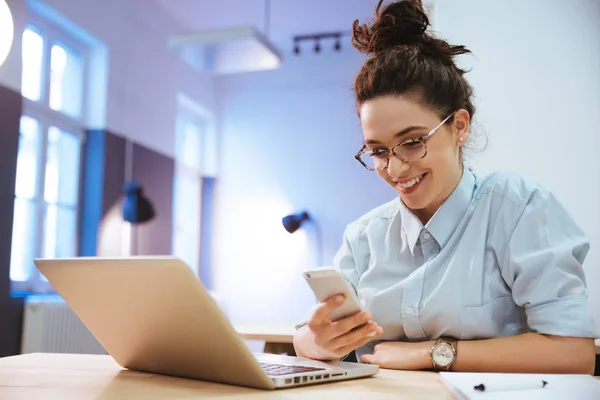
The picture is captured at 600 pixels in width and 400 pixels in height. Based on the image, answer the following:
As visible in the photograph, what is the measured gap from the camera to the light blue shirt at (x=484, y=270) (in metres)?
1.22

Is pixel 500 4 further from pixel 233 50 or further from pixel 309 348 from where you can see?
pixel 233 50

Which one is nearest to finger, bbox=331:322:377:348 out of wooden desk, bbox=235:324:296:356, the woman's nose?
the woman's nose

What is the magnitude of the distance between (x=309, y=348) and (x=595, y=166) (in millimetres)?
1469

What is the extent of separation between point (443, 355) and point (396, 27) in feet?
2.50

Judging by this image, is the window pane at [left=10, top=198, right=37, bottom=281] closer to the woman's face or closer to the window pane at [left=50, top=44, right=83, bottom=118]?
the window pane at [left=50, top=44, right=83, bottom=118]

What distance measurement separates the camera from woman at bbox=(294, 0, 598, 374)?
1.20 metres

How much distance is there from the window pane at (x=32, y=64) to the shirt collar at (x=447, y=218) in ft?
11.5

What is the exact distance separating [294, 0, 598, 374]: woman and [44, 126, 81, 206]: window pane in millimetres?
3567

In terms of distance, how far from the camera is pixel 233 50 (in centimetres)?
425

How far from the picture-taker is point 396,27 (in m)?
1.43

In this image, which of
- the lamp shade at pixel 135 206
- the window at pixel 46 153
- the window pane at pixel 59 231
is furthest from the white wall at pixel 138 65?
the window pane at pixel 59 231

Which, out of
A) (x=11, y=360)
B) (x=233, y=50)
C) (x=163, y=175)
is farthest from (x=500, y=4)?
(x=163, y=175)

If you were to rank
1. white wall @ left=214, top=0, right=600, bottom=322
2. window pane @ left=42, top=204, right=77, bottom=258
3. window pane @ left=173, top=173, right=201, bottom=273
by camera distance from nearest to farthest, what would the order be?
window pane @ left=42, top=204, right=77, bottom=258, white wall @ left=214, top=0, right=600, bottom=322, window pane @ left=173, top=173, right=201, bottom=273

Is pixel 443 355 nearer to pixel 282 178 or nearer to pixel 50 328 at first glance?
pixel 50 328
